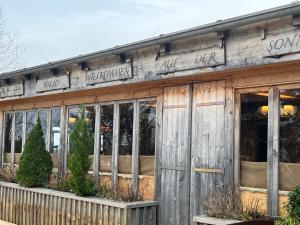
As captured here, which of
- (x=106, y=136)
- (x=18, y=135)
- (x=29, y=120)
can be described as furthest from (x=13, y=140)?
(x=106, y=136)

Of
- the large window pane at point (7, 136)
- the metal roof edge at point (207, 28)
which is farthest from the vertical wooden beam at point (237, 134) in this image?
the large window pane at point (7, 136)

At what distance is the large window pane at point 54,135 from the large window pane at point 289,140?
6.38m

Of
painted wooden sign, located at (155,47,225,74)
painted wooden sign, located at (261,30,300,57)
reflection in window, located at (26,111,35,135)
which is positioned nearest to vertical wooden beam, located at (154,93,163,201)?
painted wooden sign, located at (155,47,225,74)

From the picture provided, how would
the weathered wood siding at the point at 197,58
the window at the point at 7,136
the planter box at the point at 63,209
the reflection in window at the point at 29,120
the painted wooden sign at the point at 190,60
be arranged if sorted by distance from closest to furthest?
the weathered wood siding at the point at 197,58 → the painted wooden sign at the point at 190,60 → the planter box at the point at 63,209 → the reflection in window at the point at 29,120 → the window at the point at 7,136

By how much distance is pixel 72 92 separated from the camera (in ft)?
34.4

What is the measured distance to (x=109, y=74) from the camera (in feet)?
29.9

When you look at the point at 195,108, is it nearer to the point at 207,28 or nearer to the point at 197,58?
the point at 197,58

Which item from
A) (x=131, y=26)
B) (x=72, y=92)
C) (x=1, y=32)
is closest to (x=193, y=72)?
(x=72, y=92)

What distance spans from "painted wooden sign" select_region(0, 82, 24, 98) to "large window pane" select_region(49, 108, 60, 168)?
976mm

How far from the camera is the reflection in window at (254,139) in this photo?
7.11m

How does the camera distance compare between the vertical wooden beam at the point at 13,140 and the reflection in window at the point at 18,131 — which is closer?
the reflection in window at the point at 18,131

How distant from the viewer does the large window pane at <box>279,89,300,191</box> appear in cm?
671

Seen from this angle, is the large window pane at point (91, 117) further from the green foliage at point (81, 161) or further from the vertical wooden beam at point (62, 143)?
the vertical wooden beam at point (62, 143)

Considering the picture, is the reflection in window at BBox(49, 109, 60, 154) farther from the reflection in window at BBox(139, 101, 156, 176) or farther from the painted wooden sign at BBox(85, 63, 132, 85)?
the reflection in window at BBox(139, 101, 156, 176)
